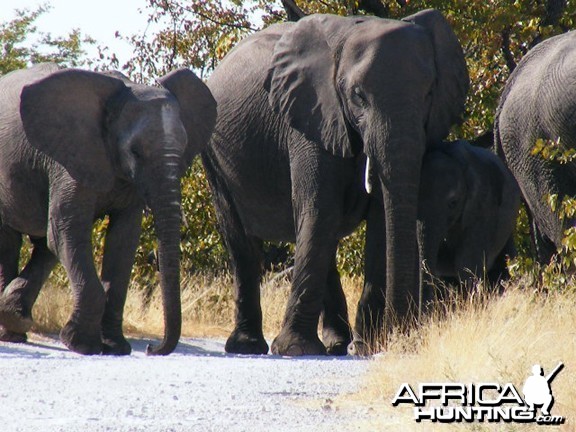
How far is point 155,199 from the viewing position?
11.2 metres

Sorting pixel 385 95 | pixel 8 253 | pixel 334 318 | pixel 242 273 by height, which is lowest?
pixel 334 318

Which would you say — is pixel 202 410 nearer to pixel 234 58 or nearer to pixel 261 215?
pixel 261 215

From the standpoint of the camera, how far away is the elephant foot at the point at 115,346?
11.9 m

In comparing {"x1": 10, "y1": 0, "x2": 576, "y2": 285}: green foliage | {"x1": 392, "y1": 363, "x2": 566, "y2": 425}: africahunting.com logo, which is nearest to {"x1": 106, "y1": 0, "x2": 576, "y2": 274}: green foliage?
{"x1": 10, "y1": 0, "x2": 576, "y2": 285}: green foliage

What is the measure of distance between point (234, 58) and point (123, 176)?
85.3 inches

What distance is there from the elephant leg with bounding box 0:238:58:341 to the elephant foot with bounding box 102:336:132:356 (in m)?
1.06

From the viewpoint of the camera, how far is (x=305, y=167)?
38.5ft

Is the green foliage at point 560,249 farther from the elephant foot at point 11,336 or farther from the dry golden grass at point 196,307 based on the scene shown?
the dry golden grass at point 196,307

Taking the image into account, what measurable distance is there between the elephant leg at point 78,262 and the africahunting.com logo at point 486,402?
408cm

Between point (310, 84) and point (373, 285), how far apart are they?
1.66 m

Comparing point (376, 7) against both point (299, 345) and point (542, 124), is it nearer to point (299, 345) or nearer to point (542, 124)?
point (542, 124)

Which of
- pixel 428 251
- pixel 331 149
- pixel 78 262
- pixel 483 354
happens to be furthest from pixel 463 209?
→ pixel 483 354

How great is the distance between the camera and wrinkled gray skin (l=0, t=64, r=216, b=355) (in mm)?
11273

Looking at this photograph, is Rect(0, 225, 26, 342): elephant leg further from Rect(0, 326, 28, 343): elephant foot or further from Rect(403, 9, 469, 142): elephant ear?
Rect(403, 9, 469, 142): elephant ear
